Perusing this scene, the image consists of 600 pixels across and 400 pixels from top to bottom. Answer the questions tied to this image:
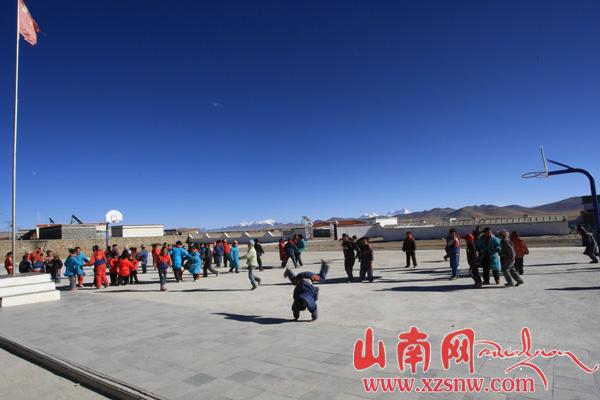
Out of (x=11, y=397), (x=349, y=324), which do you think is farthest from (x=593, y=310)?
(x=11, y=397)

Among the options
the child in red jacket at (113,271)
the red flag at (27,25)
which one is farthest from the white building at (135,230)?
the red flag at (27,25)

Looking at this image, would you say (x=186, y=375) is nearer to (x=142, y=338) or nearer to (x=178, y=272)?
(x=142, y=338)

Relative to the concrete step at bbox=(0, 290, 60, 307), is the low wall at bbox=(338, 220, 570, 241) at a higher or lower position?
higher

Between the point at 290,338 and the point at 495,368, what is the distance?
3181 millimetres

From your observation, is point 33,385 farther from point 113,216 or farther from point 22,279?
point 113,216

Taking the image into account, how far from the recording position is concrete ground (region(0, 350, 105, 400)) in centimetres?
464

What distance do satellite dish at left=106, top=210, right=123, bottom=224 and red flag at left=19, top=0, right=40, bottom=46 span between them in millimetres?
14542

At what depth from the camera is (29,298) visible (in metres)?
11.5

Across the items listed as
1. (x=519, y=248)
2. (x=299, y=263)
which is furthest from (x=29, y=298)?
(x=519, y=248)

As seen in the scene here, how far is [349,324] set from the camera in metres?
7.05

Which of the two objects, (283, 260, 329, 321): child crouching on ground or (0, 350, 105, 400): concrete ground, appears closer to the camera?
(0, 350, 105, 400): concrete ground

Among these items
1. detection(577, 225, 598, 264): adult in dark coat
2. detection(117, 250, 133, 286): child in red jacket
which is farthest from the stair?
detection(577, 225, 598, 264): adult in dark coat

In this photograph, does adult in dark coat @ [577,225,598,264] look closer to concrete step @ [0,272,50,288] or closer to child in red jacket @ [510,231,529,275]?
child in red jacket @ [510,231,529,275]

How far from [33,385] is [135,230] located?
5687cm
